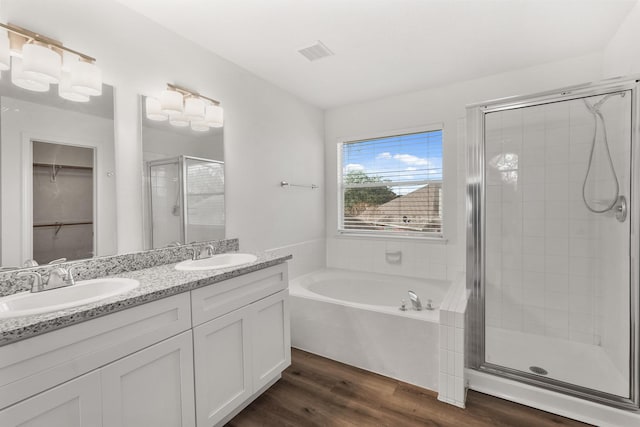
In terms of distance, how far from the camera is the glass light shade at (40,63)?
131 cm

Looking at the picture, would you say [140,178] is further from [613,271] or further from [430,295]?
[613,271]

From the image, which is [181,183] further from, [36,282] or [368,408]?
[368,408]

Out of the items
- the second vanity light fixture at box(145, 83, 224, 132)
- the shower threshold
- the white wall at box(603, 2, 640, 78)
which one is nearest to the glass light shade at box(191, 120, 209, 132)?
the second vanity light fixture at box(145, 83, 224, 132)

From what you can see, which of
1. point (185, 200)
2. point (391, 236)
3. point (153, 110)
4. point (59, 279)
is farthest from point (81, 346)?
point (391, 236)

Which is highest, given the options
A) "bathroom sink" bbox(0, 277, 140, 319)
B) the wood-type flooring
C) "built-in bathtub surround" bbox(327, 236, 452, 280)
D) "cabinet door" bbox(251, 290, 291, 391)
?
"bathroom sink" bbox(0, 277, 140, 319)

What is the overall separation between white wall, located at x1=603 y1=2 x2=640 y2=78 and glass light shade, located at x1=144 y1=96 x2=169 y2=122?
2919mm

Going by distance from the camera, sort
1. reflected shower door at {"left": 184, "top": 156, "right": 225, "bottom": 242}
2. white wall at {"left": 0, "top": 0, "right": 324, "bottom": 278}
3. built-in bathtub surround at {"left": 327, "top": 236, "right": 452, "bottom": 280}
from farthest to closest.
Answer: built-in bathtub surround at {"left": 327, "top": 236, "right": 452, "bottom": 280} → reflected shower door at {"left": 184, "top": 156, "right": 225, "bottom": 242} → white wall at {"left": 0, "top": 0, "right": 324, "bottom": 278}

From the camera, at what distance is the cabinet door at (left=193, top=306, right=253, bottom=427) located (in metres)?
1.43

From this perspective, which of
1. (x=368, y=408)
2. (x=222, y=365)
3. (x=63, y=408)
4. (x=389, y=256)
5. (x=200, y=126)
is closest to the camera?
(x=63, y=408)

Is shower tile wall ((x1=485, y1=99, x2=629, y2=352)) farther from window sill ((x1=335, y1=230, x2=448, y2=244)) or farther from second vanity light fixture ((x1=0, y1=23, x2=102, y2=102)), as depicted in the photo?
second vanity light fixture ((x1=0, y1=23, x2=102, y2=102))

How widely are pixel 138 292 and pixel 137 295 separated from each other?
4 centimetres

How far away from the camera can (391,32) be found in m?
2.01

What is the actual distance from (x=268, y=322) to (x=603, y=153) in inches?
103

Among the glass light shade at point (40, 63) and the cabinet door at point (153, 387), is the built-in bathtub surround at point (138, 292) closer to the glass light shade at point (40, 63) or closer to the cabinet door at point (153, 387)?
the cabinet door at point (153, 387)
